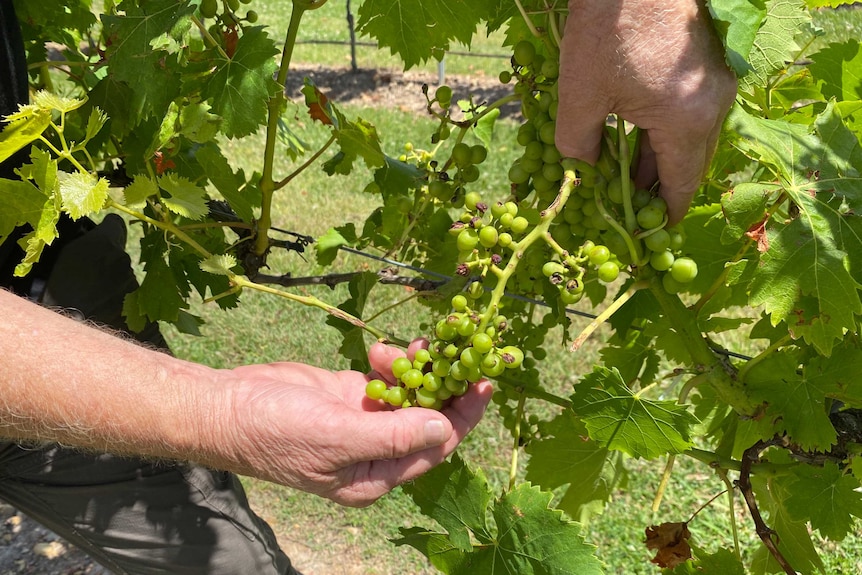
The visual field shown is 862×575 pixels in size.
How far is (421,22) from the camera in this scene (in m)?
1.72

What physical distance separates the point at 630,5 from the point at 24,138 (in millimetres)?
1124

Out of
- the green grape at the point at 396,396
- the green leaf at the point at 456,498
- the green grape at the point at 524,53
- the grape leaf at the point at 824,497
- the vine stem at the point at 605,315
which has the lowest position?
the grape leaf at the point at 824,497

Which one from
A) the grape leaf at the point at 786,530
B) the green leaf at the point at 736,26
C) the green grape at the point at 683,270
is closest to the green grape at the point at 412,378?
the green grape at the point at 683,270

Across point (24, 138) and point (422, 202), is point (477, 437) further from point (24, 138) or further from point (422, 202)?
point (24, 138)

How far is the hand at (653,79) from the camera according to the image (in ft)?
3.84

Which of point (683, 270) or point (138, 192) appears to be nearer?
point (683, 270)

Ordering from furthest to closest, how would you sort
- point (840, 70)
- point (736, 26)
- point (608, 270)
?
1. point (840, 70)
2. point (608, 270)
3. point (736, 26)

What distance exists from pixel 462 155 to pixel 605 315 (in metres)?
0.61

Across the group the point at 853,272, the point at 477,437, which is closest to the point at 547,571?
→ the point at 853,272

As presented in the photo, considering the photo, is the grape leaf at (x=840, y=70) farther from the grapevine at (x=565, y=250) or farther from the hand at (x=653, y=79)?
the hand at (x=653, y=79)

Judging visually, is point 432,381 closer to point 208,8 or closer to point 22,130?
point 22,130

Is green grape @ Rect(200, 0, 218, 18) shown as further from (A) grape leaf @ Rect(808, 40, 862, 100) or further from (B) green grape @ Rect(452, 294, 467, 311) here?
(A) grape leaf @ Rect(808, 40, 862, 100)

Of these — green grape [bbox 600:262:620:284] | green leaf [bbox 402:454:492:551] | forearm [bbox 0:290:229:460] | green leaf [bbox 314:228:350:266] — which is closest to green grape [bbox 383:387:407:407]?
green leaf [bbox 402:454:492:551]

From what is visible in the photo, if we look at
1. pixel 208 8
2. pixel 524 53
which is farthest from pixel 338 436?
pixel 208 8
